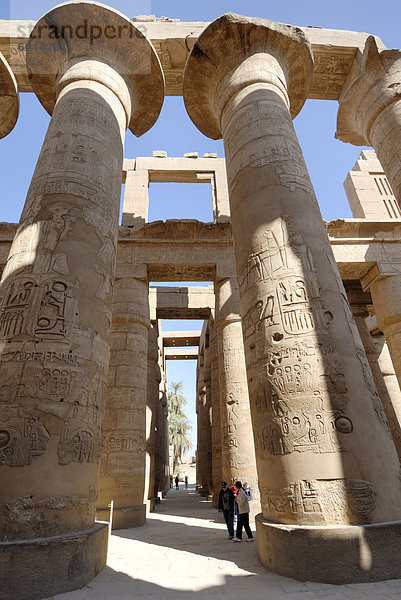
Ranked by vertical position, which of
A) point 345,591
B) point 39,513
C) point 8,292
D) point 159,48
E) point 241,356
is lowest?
point 345,591

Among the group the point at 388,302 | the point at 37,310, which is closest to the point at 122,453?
the point at 37,310

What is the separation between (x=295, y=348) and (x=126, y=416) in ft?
17.1

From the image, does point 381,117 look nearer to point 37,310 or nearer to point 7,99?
point 37,310

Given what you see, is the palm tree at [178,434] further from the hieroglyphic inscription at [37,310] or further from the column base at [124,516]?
the hieroglyphic inscription at [37,310]

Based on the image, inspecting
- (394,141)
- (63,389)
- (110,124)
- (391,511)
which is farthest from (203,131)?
(391,511)

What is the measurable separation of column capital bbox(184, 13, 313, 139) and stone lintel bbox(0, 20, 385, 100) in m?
1.83

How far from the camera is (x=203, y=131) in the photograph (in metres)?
8.52

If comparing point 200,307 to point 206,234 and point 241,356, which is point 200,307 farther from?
point 241,356

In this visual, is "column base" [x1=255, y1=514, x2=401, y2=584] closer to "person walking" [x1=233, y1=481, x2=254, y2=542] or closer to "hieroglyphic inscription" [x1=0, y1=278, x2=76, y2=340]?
"person walking" [x1=233, y1=481, x2=254, y2=542]

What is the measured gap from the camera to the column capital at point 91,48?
21.3ft

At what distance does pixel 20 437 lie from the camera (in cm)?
319

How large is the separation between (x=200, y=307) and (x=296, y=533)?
9702 mm

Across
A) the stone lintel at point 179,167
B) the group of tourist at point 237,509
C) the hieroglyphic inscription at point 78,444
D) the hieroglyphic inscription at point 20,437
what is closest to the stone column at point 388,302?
the group of tourist at point 237,509

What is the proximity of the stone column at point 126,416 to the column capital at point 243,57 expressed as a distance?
4.87m
